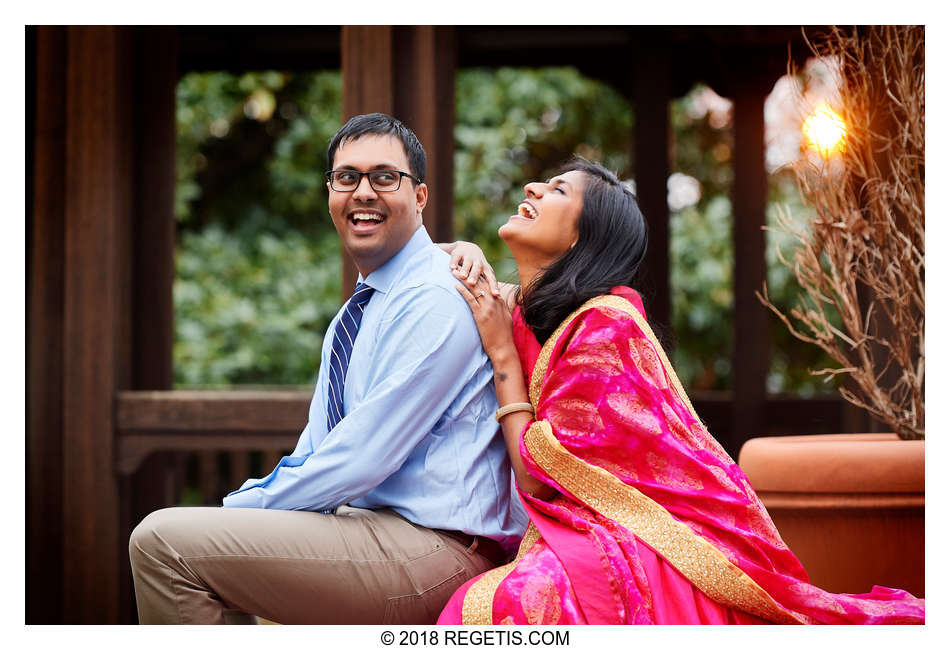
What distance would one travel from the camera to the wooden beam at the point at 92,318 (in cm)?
372

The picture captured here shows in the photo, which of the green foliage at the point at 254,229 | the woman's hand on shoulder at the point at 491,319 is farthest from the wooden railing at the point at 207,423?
the green foliage at the point at 254,229

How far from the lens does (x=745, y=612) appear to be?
1982mm

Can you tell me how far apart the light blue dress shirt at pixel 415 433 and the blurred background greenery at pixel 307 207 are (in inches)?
206

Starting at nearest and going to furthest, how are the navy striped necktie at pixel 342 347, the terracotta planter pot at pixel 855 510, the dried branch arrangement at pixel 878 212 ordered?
the navy striped necktie at pixel 342 347 → the terracotta planter pot at pixel 855 510 → the dried branch arrangement at pixel 878 212

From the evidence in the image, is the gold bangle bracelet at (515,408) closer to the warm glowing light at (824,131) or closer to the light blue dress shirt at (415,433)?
the light blue dress shirt at (415,433)

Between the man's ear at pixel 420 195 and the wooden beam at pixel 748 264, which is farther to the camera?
the wooden beam at pixel 748 264

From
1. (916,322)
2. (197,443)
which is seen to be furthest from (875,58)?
(197,443)

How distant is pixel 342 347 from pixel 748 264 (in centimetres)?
366

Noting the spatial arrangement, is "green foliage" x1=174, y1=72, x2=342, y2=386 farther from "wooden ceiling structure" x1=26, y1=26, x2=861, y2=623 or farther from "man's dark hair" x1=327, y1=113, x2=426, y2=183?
"man's dark hair" x1=327, y1=113, x2=426, y2=183

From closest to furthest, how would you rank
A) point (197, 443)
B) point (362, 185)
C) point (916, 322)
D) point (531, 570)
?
point (531, 570) → point (362, 185) → point (916, 322) → point (197, 443)

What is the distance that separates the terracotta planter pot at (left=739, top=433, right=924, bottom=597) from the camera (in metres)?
2.68

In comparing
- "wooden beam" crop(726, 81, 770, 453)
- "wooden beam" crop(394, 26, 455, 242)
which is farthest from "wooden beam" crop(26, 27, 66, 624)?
"wooden beam" crop(726, 81, 770, 453)
